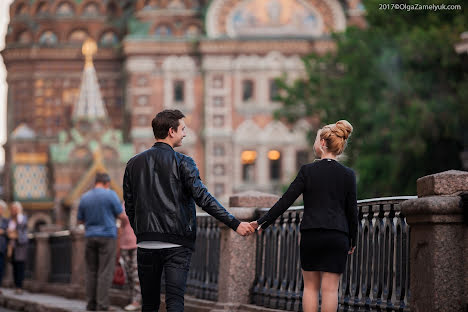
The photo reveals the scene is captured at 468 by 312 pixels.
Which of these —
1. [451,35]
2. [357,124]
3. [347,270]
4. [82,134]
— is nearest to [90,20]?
[82,134]

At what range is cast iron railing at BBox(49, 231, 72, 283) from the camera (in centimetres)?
2384

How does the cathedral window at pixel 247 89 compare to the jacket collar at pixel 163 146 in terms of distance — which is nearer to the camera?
the jacket collar at pixel 163 146

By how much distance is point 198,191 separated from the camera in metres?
9.45

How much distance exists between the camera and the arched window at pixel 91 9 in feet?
236

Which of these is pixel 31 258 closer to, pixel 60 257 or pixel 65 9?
pixel 60 257

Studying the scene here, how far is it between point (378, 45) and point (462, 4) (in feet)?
14.5

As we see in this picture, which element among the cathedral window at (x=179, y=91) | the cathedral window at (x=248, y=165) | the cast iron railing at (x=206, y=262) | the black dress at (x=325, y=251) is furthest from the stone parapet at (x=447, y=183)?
the cathedral window at (x=179, y=91)

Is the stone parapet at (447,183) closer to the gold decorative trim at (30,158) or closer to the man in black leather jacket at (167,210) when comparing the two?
the man in black leather jacket at (167,210)

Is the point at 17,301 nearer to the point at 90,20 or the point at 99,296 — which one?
the point at 99,296

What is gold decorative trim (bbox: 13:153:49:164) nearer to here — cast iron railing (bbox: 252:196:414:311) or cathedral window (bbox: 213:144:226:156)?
cathedral window (bbox: 213:144:226:156)

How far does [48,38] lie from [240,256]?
58956 mm

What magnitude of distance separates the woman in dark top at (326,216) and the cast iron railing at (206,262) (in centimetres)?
592

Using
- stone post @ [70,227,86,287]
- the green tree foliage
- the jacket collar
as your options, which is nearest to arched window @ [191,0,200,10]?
the green tree foliage

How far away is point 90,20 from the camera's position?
7169 centimetres
